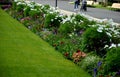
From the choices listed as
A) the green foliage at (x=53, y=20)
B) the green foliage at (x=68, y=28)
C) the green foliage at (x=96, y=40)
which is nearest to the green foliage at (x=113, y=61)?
the green foliage at (x=96, y=40)

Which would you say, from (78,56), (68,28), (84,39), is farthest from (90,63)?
(68,28)

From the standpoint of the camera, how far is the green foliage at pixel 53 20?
17.9 m

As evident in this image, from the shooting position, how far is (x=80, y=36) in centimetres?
1512

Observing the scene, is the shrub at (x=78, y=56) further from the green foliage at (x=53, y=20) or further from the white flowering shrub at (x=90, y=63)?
the green foliage at (x=53, y=20)

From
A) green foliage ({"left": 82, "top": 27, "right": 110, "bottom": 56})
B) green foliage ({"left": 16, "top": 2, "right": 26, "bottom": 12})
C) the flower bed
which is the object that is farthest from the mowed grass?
green foliage ({"left": 16, "top": 2, "right": 26, "bottom": 12})

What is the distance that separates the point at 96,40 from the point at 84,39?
0.55m

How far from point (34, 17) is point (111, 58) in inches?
452

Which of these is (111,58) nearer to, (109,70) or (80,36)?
(109,70)

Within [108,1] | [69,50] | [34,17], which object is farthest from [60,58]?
[108,1]

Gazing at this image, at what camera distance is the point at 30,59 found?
42.3ft

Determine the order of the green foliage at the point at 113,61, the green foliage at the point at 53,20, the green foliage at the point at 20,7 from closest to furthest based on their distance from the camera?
the green foliage at the point at 113,61, the green foliage at the point at 53,20, the green foliage at the point at 20,7

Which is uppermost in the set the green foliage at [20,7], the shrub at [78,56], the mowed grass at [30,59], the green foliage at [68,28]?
the green foliage at [68,28]

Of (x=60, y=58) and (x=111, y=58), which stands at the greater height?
(x=111, y=58)

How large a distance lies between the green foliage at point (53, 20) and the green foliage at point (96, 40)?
17.1ft
